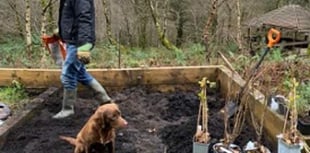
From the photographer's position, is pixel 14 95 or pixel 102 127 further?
pixel 14 95

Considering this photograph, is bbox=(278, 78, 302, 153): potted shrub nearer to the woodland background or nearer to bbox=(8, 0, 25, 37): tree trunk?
the woodland background

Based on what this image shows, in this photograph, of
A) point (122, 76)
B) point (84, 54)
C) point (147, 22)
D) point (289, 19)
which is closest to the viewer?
point (84, 54)

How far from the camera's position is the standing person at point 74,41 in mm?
3943

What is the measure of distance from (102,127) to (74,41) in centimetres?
154

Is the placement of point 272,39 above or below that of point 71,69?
above

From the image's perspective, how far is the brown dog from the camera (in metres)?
2.72

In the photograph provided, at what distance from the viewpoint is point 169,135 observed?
370 cm

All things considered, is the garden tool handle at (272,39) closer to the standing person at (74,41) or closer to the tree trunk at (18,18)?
the standing person at (74,41)

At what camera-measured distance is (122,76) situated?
16.7 ft

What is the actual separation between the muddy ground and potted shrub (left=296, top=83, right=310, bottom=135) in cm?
39

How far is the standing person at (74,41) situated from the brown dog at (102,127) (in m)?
1.14

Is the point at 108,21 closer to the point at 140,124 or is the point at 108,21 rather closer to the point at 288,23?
the point at 288,23

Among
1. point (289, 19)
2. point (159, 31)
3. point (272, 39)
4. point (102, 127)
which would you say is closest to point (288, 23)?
point (289, 19)

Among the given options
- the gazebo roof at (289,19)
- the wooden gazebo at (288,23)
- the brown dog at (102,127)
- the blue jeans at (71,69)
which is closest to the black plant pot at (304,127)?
the brown dog at (102,127)
